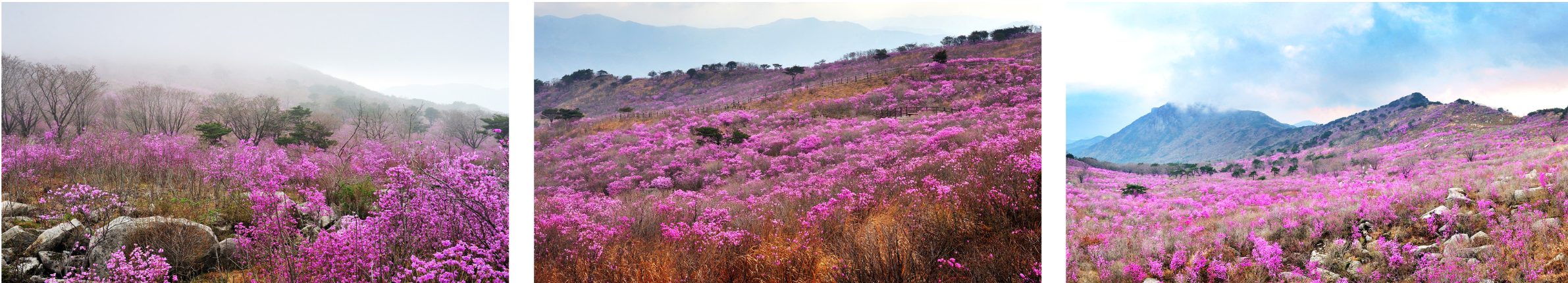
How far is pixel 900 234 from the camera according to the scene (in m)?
3.38

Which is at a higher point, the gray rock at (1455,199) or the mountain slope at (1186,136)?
the mountain slope at (1186,136)

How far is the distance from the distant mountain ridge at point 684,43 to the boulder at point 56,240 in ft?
8.02

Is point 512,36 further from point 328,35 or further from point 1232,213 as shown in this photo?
point 1232,213

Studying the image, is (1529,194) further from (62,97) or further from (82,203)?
(62,97)

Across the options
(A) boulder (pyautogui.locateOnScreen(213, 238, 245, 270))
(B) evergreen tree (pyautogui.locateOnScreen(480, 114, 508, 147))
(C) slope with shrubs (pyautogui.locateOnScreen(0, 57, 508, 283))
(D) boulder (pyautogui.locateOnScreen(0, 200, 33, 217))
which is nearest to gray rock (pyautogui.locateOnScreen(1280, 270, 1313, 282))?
(C) slope with shrubs (pyautogui.locateOnScreen(0, 57, 508, 283))

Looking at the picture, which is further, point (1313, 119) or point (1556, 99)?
point (1313, 119)

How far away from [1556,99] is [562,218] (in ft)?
24.2

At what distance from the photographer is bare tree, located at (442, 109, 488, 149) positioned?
351 cm

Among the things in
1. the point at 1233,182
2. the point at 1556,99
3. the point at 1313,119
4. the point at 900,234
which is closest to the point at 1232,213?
the point at 1233,182

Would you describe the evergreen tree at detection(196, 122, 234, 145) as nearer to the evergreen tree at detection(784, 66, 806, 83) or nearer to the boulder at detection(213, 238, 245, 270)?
the boulder at detection(213, 238, 245, 270)

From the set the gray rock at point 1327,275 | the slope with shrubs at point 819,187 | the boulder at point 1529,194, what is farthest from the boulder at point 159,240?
the boulder at point 1529,194

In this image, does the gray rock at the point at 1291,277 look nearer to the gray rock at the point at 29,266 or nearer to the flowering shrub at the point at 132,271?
the flowering shrub at the point at 132,271

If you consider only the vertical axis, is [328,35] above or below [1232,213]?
above

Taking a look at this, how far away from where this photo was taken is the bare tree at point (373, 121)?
3406mm
